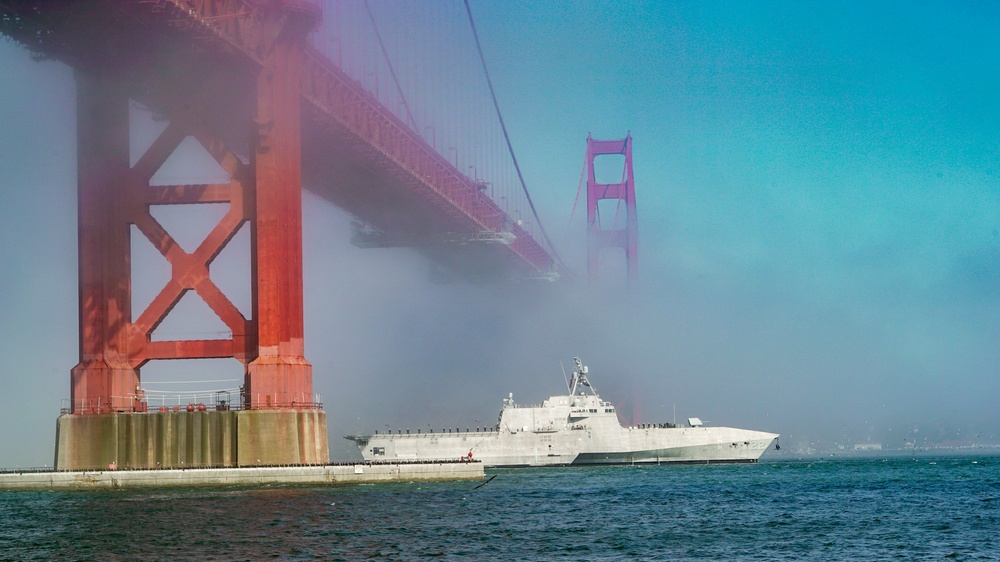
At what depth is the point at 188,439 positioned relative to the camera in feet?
147

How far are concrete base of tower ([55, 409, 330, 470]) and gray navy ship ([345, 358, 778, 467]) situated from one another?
25.0 m

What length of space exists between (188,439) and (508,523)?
53.1 ft

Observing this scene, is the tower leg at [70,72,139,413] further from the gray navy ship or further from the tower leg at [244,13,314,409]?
the gray navy ship

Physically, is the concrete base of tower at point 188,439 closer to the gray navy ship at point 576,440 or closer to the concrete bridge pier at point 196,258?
the concrete bridge pier at point 196,258

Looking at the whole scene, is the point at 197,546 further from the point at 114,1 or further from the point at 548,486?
the point at 548,486

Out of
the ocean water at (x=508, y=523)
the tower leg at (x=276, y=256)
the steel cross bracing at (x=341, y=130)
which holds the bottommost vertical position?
the ocean water at (x=508, y=523)

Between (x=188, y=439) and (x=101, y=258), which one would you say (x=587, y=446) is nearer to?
(x=188, y=439)

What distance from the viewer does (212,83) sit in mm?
45812

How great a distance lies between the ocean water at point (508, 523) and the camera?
27.1 metres

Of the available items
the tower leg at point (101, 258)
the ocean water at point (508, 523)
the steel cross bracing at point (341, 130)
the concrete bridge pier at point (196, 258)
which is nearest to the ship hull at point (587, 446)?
the steel cross bracing at point (341, 130)

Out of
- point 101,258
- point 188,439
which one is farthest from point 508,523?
point 101,258

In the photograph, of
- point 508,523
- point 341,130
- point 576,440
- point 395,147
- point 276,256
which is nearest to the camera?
point 508,523

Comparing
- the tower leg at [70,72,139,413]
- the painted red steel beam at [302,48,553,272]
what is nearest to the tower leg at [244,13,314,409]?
the painted red steel beam at [302,48,553,272]

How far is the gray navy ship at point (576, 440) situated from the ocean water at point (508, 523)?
62.9 ft
